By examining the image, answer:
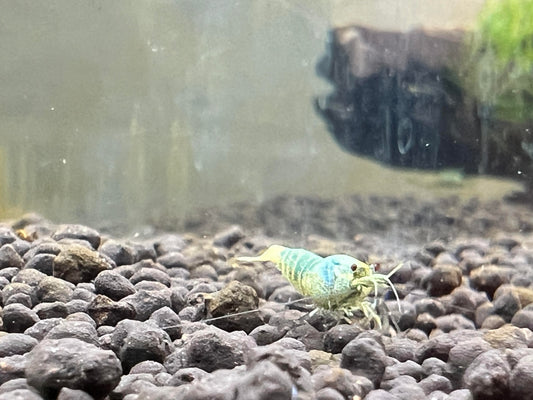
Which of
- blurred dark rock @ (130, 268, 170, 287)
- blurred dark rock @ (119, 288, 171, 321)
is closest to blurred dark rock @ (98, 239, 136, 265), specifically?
blurred dark rock @ (130, 268, 170, 287)

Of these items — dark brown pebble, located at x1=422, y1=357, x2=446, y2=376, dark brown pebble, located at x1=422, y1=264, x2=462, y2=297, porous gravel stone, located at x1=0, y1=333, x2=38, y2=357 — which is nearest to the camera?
porous gravel stone, located at x1=0, y1=333, x2=38, y2=357

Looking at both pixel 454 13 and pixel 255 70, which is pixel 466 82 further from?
pixel 255 70

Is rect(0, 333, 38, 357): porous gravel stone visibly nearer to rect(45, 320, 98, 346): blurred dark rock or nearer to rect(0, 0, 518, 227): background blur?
rect(45, 320, 98, 346): blurred dark rock

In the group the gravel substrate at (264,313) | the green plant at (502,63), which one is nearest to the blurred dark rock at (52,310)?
the gravel substrate at (264,313)

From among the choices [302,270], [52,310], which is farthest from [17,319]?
[302,270]

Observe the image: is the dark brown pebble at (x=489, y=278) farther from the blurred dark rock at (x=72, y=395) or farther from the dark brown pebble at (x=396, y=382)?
the blurred dark rock at (x=72, y=395)

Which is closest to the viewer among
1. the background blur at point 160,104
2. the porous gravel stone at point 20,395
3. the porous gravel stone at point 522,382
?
the porous gravel stone at point 20,395

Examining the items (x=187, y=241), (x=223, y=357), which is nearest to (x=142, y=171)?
(x=187, y=241)
